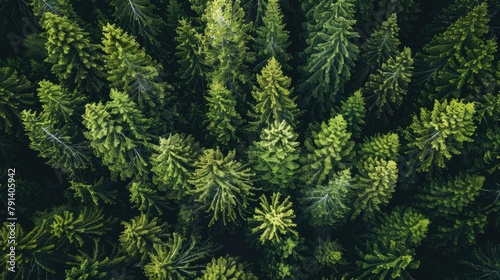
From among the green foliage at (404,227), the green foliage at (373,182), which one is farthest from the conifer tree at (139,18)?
the green foliage at (404,227)

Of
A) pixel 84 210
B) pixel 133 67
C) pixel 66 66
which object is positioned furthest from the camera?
pixel 84 210

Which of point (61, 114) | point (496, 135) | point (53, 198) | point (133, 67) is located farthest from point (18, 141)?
point (496, 135)

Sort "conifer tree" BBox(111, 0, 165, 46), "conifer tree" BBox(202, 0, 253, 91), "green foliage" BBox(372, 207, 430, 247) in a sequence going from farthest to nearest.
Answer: "conifer tree" BBox(111, 0, 165, 46), "green foliage" BBox(372, 207, 430, 247), "conifer tree" BBox(202, 0, 253, 91)

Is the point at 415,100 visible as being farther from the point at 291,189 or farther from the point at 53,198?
the point at 53,198

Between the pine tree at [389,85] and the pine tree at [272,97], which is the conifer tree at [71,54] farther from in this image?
the pine tree at [389,85]

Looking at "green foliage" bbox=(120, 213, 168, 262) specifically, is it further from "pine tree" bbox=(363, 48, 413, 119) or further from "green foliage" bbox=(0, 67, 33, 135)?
"pine tree" bbox=(363, 48, 413, 119)

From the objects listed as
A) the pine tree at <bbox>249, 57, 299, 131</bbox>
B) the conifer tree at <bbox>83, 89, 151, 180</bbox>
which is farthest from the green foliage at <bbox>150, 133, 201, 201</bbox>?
the pine tree at <bbox>249, 57, 299, 131</bbox>

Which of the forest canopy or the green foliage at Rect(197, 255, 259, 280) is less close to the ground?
the forest canopy

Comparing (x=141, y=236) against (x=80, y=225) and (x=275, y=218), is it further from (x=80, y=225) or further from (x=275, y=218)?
(x=275, y=218)
